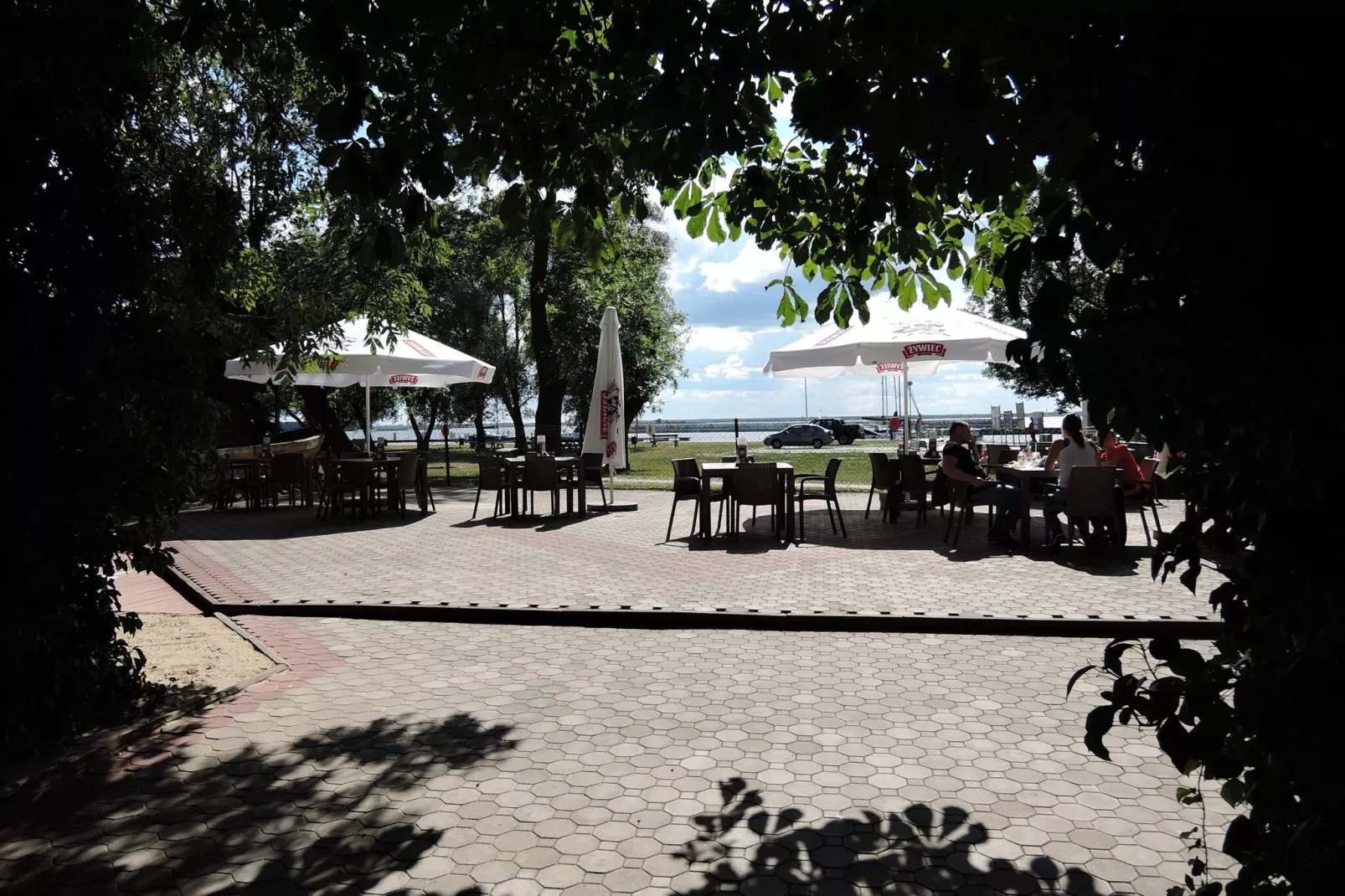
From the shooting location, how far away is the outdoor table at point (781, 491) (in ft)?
37.7

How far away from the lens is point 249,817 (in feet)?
12.4

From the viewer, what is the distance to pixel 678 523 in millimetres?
13859

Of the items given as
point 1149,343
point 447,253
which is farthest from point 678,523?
point 1149,343

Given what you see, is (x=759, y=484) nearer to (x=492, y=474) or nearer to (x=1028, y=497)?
(x=1028, y=497)

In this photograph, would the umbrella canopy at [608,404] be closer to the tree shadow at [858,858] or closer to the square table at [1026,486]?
the square table at [1026,486]

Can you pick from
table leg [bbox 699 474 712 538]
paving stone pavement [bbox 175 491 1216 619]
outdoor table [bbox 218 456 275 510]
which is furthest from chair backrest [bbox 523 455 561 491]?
outdoor table [bbox 218 456 275 510]

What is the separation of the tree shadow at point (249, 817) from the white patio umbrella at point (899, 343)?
8899 millimetres

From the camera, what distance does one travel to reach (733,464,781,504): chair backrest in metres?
11.3

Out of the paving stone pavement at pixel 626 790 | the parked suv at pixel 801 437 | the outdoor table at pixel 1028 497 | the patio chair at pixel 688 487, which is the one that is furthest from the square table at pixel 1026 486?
the parked suv at pixel 801 437

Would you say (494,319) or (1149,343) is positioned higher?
(494,319)

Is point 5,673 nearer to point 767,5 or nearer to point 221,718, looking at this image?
point 221,718

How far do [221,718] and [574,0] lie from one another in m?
4.15

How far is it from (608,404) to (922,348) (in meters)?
5.08

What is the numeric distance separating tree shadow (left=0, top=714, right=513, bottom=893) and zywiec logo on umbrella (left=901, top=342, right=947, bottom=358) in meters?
9.16
